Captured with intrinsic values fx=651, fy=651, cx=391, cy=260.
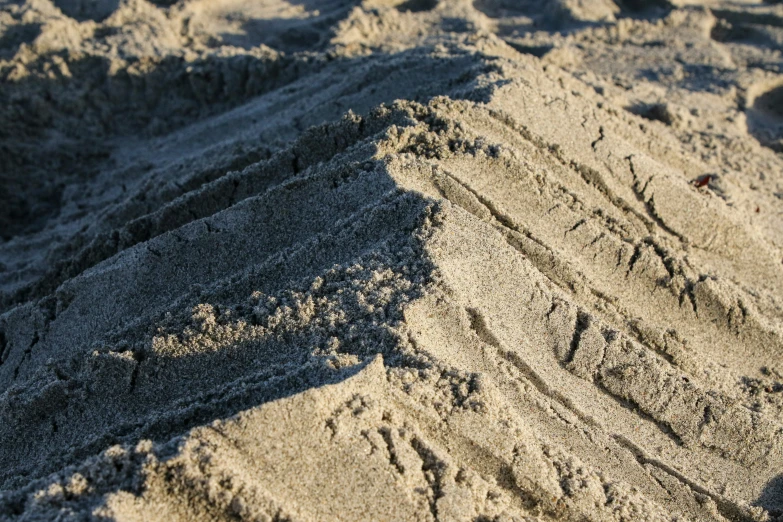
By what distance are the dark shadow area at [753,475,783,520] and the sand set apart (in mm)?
16

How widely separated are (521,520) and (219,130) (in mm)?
5098

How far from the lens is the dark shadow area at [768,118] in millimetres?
6750

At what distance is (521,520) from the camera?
2.35m

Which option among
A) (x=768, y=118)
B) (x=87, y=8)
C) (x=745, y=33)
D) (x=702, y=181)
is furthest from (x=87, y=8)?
(x=745, y=33)

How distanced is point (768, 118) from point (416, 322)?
6.60 m

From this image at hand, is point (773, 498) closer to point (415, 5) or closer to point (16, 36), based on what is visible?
point (415, 5)

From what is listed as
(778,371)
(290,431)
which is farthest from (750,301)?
(290,431)

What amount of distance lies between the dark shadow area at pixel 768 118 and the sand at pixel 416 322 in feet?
2.30

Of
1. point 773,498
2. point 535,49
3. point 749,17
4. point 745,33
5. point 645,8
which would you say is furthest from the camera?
point 645,8

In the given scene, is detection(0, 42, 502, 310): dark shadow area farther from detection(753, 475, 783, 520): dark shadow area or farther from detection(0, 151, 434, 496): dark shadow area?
detection(753, 475, 783, 520): dark shadow area

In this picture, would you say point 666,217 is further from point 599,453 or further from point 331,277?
point 331,277

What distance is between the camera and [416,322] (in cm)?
276

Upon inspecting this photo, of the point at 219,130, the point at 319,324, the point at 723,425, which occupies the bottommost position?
the point at 219,130

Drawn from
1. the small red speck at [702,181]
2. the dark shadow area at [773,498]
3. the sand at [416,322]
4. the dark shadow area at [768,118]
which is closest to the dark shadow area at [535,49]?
the sand at [416,322]
